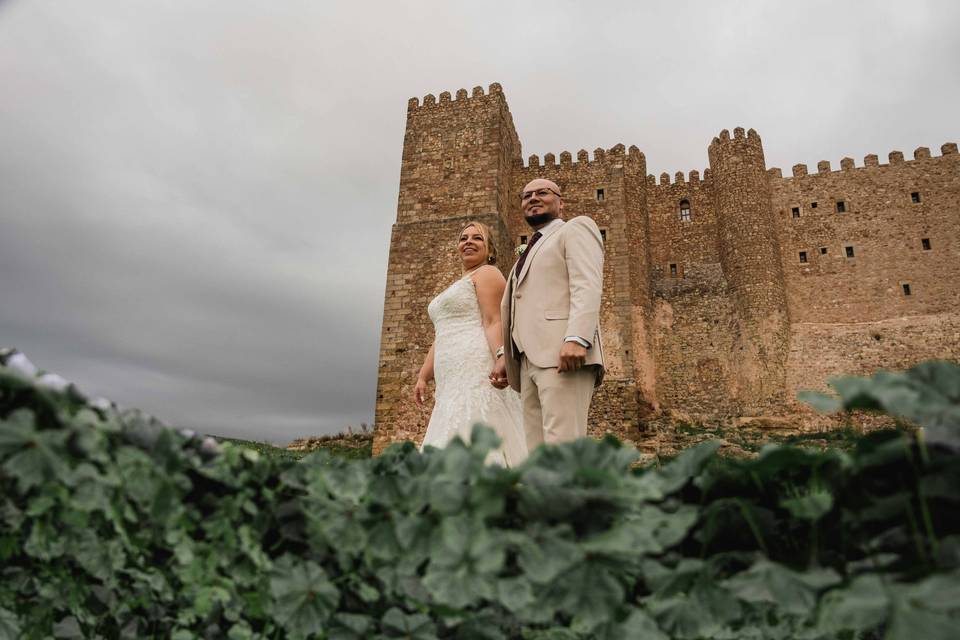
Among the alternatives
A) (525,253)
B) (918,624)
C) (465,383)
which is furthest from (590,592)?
(465,383)

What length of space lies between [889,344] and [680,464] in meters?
23.5

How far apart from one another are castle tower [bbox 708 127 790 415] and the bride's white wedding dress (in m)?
17.4

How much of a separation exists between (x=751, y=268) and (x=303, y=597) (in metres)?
22.0

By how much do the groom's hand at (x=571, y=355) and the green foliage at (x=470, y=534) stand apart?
1.98 meters

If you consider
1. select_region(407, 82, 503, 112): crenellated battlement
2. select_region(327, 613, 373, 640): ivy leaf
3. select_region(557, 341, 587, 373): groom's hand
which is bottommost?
select_region(327, 613, 373, 640): ivy leaf

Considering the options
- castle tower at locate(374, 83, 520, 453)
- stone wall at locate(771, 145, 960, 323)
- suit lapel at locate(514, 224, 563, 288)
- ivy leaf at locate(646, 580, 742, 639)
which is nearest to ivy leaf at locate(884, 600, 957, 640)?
ivy leaf at locate(646, 580, 742, 639)

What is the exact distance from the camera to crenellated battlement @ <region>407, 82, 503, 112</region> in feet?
58.0

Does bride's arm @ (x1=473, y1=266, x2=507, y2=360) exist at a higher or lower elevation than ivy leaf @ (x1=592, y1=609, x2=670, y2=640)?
higher

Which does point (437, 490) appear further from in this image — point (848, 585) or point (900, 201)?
point (900, 201)

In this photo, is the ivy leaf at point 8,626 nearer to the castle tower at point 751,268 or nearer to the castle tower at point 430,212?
the castle tower at point 430,212

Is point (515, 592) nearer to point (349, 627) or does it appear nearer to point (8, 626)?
point (349, 627)

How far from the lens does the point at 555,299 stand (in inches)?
140

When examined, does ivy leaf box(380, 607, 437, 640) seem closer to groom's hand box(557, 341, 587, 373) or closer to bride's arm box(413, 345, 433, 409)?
groom's hand box(557, 341, 587, 373)

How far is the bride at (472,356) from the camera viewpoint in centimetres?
418
